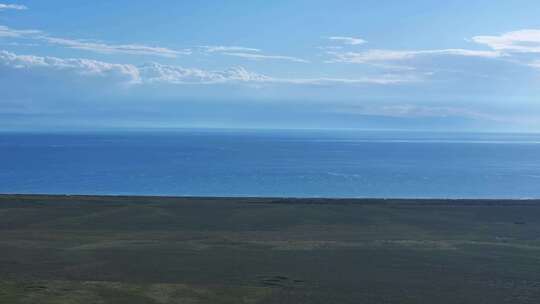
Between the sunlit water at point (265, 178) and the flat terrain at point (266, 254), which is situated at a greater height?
the flat terrain at point (266, 254)

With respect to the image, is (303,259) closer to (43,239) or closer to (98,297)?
(98,297)

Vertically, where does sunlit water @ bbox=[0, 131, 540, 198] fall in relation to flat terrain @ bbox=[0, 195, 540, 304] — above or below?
below

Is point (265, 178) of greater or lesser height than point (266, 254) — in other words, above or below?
below

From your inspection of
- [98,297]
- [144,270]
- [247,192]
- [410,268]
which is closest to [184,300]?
[98,297]

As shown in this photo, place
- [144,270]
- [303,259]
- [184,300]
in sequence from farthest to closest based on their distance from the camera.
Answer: [303,259]
[144,270]
[184,300]

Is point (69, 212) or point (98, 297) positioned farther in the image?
point (69, 212)

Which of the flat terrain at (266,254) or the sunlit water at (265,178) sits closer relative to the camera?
the flat terrain at (266,254)

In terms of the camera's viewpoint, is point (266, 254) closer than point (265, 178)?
Yes

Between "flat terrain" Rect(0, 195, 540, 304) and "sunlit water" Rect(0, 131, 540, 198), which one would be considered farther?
"sunlit water" Rect(0, 131, 540, 198)
